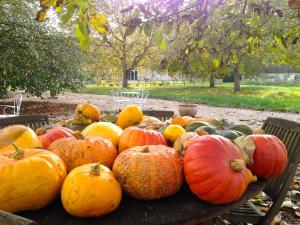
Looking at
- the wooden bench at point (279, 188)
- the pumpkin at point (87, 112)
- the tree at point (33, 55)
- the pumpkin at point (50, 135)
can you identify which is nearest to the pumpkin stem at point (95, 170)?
the pumpkin at point (50, 135)

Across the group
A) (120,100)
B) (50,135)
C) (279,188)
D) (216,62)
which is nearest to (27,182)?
(50,135)

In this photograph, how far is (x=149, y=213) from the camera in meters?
1.31

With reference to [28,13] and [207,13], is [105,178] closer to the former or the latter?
[207,13]

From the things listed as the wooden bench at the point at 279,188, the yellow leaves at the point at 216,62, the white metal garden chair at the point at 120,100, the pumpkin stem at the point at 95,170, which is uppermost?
the yellow leaves at the point at 216,62

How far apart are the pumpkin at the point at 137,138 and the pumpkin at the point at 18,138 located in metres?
0.45

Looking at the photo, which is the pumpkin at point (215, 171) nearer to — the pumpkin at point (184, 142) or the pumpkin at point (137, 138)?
the pumpkin at point (184, 142)

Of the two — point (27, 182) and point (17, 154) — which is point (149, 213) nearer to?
point (27, 182)

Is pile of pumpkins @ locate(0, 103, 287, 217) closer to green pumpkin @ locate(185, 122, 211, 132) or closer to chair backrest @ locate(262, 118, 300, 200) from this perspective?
green pumpkin @ locate(185, 122, 211, 132)

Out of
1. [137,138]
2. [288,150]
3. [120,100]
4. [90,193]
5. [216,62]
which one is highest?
[216,62]

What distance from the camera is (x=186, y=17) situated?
3273 mm

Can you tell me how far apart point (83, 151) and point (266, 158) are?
0.92 metres

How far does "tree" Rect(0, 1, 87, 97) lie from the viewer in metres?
10.7

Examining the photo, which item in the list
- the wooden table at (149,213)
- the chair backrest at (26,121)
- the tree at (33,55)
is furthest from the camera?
the tree at (33,55)

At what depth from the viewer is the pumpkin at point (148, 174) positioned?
1414 millimetres
